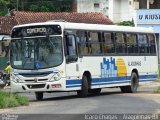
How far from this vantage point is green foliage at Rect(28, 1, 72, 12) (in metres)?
75.3

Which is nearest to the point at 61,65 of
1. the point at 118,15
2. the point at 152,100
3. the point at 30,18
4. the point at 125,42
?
the point at 152,100

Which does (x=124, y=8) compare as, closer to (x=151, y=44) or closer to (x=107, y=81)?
(x=151, y=44)

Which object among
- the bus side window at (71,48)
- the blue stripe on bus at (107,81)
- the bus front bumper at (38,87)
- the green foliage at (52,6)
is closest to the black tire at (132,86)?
the blue stripe on bus at (107,81)

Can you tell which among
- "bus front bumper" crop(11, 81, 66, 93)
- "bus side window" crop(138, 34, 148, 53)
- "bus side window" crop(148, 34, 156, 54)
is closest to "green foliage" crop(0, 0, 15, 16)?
"bus side window" crop(148, 34, 156, 54)

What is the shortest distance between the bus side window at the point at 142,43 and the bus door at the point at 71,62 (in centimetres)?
633

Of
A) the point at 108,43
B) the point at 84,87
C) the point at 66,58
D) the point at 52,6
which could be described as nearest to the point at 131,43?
the point at 108,43

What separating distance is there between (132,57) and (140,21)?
A: 3096cm

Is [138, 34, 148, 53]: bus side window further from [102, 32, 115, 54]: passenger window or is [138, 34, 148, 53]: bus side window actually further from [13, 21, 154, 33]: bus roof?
[102, 32, 115, 54]: passenger window

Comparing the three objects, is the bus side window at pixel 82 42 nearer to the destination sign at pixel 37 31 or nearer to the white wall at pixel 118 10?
the destination sign at pixel 37 31

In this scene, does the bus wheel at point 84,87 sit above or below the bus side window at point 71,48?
below

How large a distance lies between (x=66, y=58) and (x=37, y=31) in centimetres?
164

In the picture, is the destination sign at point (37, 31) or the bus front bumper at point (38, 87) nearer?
the bus front bumper at point (38, 87)

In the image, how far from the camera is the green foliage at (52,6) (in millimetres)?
75331

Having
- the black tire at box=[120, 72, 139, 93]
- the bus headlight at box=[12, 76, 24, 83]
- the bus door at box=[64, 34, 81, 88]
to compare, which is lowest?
the black tire at box=[120, 72, 139, 93]
